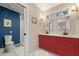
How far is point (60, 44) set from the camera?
118 inches

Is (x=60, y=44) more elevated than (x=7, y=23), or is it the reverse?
(x=7, y=23)

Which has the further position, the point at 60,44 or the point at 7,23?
the point at 7,23

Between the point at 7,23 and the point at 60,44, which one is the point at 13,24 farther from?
the point at 60,44

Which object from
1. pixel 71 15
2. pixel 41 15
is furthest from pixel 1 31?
pixel 71 15

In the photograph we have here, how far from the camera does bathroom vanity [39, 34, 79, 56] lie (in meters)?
2.50

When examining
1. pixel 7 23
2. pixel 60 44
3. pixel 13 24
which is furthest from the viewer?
pixel 13 24

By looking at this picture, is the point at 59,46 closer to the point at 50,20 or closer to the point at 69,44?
the point at 69,44

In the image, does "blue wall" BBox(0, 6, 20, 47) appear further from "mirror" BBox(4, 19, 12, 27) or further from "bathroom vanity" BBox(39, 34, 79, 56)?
"bathroom vanity" BBox(39, 34, 79, 56)

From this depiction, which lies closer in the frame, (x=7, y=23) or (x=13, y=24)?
(x=7, y=23)

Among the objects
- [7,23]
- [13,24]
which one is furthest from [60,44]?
[13,24]

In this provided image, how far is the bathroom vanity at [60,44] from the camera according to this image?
2.50 meters

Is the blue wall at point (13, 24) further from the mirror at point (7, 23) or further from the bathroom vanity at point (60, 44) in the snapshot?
the bathroom vanity at point (60, 44)

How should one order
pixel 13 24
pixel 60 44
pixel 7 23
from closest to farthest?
pixel 60 44 < pixel 7 23 < pixel 13 24

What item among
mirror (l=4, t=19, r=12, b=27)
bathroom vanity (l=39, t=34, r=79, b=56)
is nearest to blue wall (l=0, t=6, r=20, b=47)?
mirror (l=4, t=19, r=12, b=27)
